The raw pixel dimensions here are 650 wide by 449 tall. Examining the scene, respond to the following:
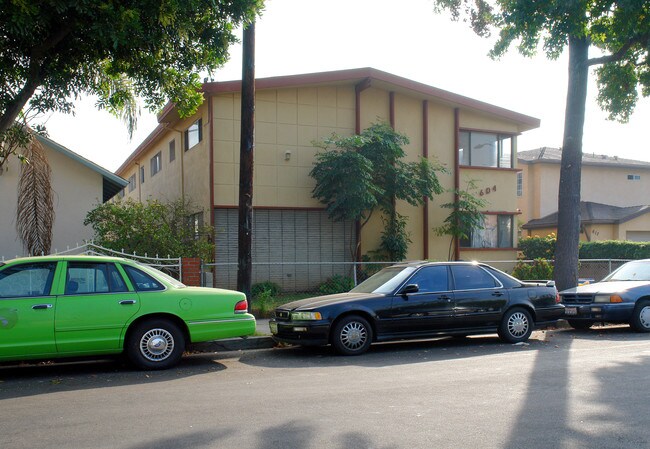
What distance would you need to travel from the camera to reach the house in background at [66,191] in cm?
1758

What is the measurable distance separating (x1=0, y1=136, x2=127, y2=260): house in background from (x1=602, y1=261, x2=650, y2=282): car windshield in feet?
44.8

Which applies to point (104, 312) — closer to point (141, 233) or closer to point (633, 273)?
point (141, 233)

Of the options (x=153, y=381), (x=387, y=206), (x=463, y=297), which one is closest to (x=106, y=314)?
(x=153, y=381)

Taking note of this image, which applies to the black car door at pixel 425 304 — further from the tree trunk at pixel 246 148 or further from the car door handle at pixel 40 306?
the car door handle at pixel 40 306

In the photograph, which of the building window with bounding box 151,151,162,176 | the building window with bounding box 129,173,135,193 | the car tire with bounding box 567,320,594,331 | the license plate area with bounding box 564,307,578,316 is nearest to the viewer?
the license plate area with bounding box 564,307,578,316

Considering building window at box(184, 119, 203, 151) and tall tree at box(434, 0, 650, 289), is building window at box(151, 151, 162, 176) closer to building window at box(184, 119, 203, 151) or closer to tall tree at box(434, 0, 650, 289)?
building window at box(184, 119, 203, 151)

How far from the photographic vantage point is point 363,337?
33.1 feet

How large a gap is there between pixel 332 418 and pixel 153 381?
10.2 ft

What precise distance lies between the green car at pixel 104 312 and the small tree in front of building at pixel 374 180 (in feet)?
30.4

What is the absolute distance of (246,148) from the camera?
39.0ft

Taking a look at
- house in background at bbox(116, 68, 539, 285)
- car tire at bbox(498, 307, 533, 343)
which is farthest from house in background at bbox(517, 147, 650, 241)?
car tire at bbox(498, 307, 533, 343)

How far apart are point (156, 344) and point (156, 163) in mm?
20039

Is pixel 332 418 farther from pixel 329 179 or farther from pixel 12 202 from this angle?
pixel 12 202

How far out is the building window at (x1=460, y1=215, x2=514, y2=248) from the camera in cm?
2266
